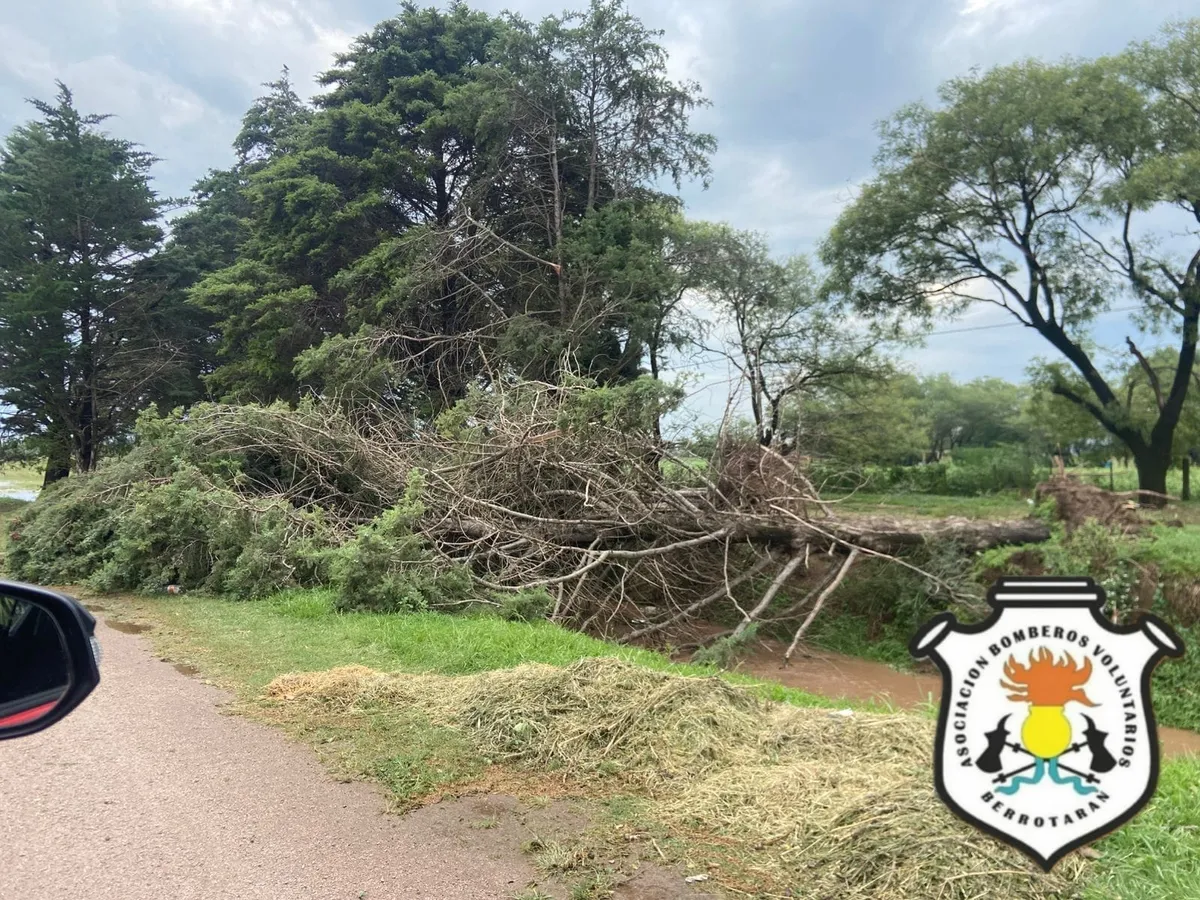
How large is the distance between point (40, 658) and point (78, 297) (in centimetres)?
3023

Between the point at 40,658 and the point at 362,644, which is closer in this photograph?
the point at 40,658

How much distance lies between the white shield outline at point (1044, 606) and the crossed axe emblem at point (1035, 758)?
8 centimetres

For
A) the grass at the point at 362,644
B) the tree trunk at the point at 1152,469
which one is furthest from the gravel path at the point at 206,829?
the tree trunk at the point at 1152,469

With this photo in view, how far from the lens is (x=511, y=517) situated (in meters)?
11.9

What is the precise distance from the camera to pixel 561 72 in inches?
829

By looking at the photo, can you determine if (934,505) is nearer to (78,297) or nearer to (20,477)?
(78,297)

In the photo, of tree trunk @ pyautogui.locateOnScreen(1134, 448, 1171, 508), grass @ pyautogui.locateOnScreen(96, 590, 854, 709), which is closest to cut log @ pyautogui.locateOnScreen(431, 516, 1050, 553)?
grass @ pyautogui.locateOnScreen(96, 590, 854, 709)

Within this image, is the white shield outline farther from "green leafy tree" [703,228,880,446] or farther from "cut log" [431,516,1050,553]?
"green leafy tree" [703,228,880,446]

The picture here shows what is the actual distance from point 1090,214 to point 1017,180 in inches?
68.3

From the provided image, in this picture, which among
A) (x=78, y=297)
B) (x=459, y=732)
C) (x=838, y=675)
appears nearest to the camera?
(x=459, y=732)

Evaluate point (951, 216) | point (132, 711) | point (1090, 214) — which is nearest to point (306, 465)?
point (132, 711)

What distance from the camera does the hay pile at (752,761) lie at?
9.48 ft

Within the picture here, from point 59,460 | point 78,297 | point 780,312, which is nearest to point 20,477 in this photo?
point 59,460

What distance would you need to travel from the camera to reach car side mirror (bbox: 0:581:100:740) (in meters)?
2.01
